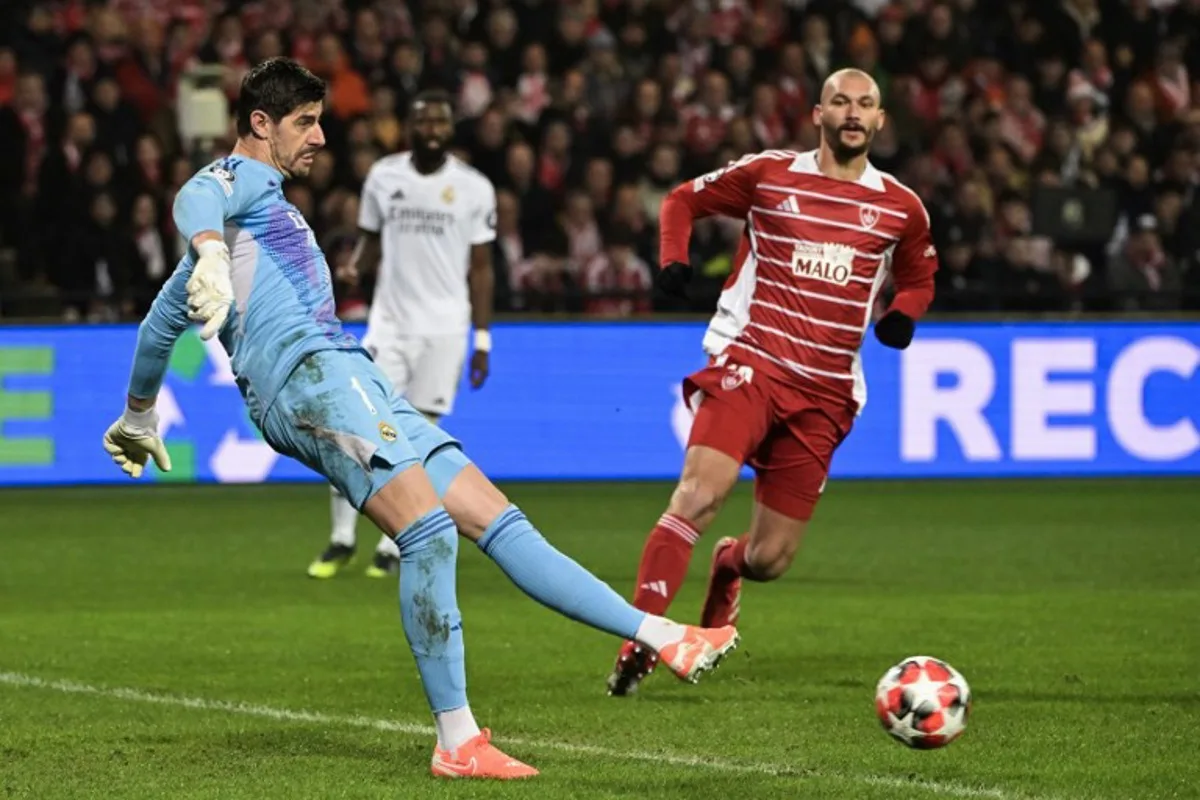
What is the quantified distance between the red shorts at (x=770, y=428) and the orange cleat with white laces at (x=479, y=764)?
207cm

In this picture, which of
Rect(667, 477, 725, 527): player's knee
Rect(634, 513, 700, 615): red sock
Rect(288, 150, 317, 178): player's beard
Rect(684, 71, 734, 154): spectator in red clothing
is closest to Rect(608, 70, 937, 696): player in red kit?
Rect(667, 477, 725, 527): player's knee

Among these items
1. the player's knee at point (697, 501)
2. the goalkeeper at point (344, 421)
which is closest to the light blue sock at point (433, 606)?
the goalkeeper at point (344, 421)

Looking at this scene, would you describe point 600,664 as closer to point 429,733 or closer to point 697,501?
point 697,501

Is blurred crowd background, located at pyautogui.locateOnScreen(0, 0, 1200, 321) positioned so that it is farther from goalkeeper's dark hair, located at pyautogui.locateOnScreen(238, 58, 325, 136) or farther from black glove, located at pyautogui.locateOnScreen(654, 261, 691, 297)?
goalkeeper's dark hair, located at pyautogui.locateOnScreen(238, 58, 325, 136)

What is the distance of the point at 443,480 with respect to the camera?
644 centimetres

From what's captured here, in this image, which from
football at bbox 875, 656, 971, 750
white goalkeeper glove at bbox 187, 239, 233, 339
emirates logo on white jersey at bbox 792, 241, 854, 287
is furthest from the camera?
emirates logo on white jersey at bbox 792, 241, 854, 287

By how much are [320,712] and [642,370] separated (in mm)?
8933

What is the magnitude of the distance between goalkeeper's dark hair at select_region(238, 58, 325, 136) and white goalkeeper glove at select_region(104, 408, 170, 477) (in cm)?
97

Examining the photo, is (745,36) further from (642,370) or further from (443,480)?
(443,480)

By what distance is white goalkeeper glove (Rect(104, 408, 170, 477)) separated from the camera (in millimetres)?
6738

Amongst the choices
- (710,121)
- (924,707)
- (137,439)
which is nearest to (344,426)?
(137,439)

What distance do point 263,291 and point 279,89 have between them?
57 centimetres

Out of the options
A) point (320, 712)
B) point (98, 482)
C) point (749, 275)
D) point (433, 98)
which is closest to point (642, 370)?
point (98, 482)

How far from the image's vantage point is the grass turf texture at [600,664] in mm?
6352
